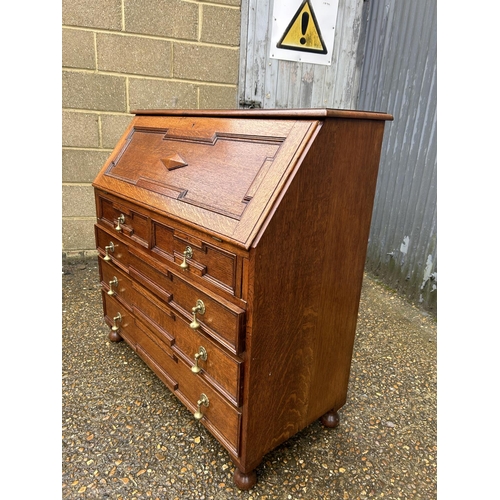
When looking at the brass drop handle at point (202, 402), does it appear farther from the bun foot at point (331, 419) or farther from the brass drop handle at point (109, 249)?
the brass drop handle at point (109, 249)

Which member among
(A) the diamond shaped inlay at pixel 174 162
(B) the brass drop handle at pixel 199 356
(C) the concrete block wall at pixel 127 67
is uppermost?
(C) the concrete block wall at pixel 127 67

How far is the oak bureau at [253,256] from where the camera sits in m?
1.20

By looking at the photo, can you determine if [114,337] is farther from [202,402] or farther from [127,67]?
[127,67]

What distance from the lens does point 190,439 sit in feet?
5.69

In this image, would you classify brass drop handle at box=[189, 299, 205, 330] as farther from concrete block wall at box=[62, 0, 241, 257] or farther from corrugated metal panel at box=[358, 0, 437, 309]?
concrete block wall at box=[62, 0, 241, 257]

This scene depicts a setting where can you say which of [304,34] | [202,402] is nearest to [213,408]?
[202,402]

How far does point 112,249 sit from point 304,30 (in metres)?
2.63

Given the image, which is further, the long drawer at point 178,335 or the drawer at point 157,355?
the drawer at point 157,355

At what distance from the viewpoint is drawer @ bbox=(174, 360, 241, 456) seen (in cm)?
143

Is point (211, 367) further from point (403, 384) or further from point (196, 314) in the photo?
point (403, 384)

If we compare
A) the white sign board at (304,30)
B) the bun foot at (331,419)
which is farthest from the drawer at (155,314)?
the white sign board at (304,30)

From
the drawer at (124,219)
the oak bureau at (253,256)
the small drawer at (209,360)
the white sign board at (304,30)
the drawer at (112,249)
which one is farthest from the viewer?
the white sign board at (304,30)

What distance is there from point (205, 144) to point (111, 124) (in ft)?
7.01

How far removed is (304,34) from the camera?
3406mm
